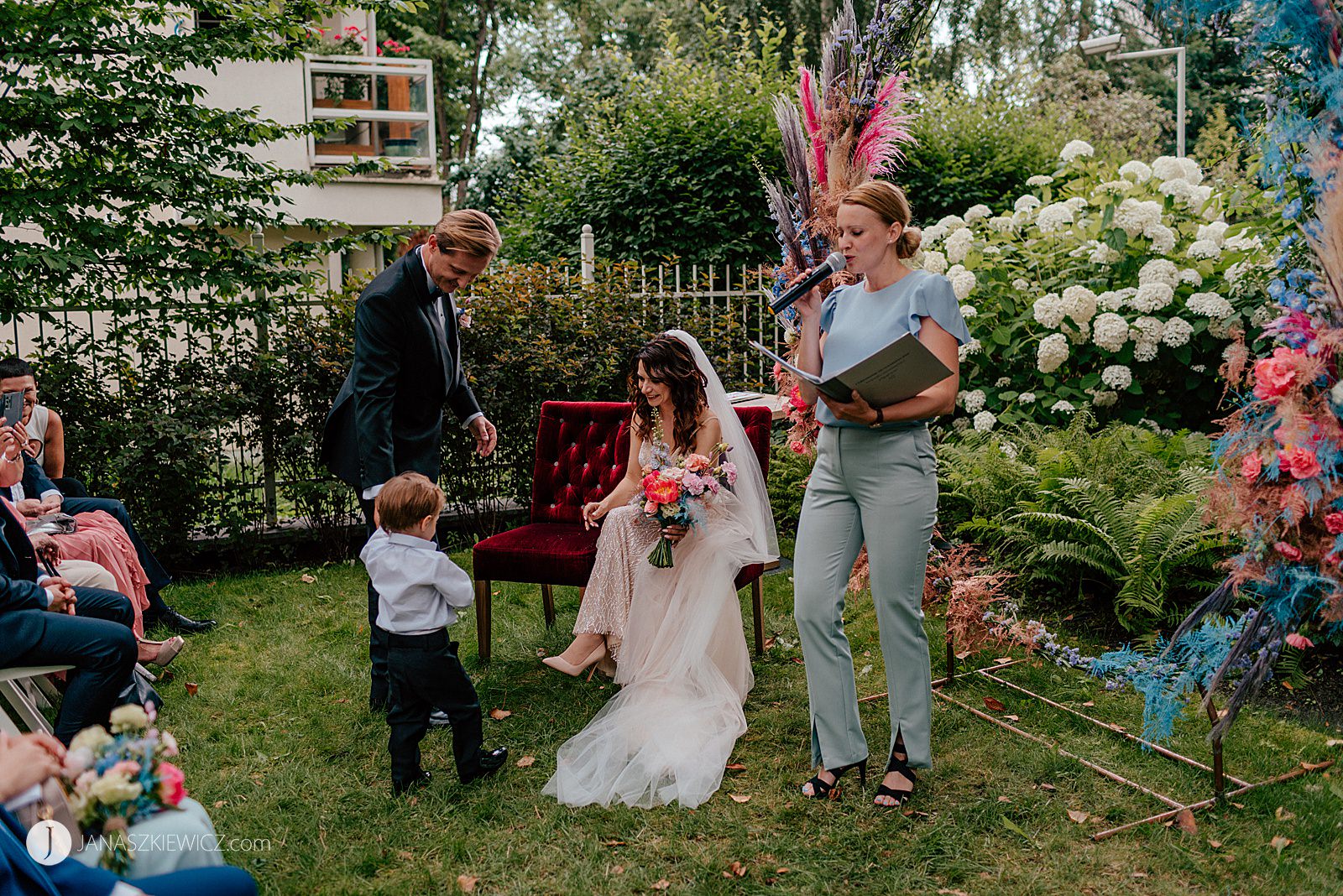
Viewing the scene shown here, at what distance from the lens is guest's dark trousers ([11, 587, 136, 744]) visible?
11.4 ft

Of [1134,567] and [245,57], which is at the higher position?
[245,57]

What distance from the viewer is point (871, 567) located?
3.52 metres

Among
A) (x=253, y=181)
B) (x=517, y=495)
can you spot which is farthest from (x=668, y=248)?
(x=253, y=181)

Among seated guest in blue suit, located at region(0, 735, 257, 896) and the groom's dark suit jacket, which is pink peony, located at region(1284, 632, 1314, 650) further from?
the groom's dark suit jacket

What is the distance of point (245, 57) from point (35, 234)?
3424 millimetres

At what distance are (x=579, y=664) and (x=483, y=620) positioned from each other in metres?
0.65

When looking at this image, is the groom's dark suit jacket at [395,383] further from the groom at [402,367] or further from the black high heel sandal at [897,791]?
the black high heel sandal at [897,791]

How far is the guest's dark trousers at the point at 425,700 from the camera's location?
3.59 meters

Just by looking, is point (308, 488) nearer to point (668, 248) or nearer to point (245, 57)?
point (245, 57)

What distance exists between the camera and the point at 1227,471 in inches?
131

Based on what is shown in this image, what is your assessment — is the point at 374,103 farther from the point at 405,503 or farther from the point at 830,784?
the point at 830,784

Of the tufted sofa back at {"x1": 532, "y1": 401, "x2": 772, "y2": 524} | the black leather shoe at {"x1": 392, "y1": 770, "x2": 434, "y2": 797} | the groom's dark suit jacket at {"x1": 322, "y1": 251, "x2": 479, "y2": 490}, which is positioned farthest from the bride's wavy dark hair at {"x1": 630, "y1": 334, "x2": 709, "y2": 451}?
the black leather shoe at {"x1": 392, "y1": 770, "x2": 434, "y2": 797}

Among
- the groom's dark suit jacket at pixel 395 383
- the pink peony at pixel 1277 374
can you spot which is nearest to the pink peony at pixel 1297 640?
the pink peony at pixel 1277 374

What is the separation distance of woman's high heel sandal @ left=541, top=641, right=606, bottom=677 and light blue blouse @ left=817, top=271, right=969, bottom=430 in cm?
175
